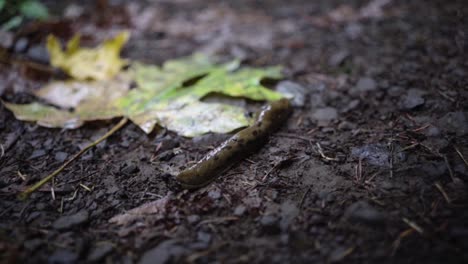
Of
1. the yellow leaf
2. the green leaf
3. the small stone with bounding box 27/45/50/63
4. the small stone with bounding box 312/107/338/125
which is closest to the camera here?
the small stone with bounding box 312/107/338/125

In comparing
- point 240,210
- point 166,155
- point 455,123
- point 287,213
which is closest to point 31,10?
point 166,155

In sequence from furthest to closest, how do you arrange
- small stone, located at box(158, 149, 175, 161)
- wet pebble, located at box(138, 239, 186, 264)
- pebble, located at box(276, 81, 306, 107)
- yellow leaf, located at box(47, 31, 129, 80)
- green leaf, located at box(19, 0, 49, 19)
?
green leaf, located at box(19, 0, 49, 19), yellow leaf, located at box(47, 31, 129, 80), pebble, located at box(276, 81, 306, 107), small stone, located at box(158, 149, 175, 161), wet pebble, located at box(138, 239, 186, 264)

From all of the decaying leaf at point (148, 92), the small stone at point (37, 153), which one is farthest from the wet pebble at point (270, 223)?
the small stone at point (37, 153)

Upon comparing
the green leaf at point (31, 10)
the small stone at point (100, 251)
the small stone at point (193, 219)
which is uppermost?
the green leaf at point (31, 10)

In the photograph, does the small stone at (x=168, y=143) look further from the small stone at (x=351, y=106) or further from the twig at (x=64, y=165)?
the small stone at (x=351, y=106)

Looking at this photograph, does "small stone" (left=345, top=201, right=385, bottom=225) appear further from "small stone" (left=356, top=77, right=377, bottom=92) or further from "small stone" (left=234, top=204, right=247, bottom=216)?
"small stone" (left=356, top=77, right=377, bottom=92)

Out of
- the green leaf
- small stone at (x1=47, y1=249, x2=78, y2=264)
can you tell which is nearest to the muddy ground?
small stone at (x1=47, y1=249, x2=78, y2=264)

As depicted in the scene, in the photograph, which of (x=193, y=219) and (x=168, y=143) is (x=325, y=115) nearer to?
(x=168, y=143)
